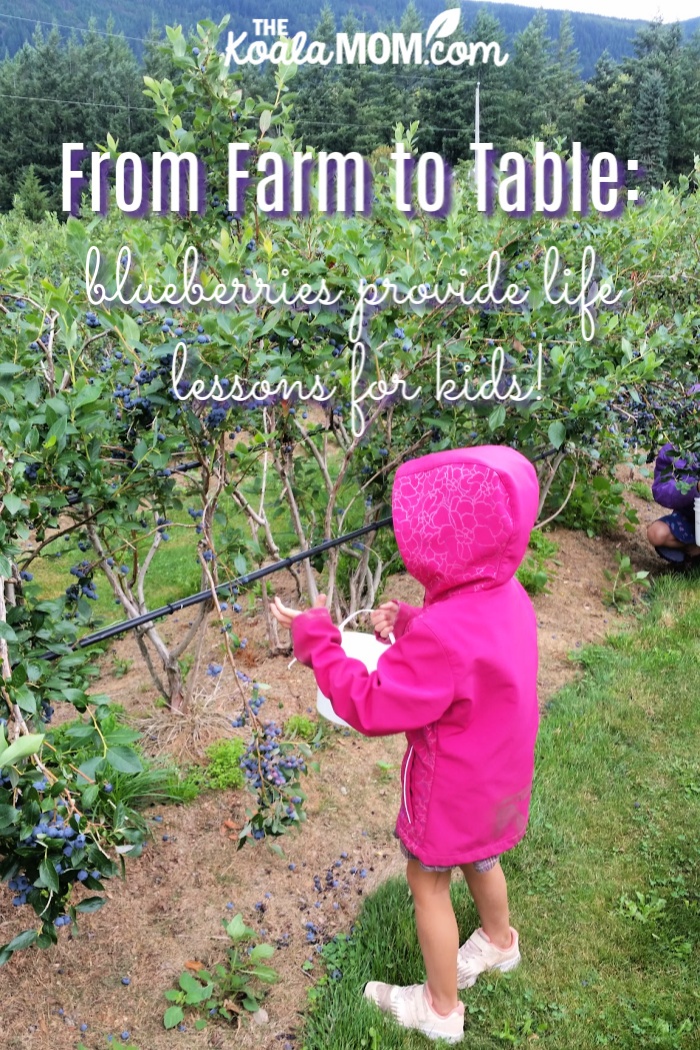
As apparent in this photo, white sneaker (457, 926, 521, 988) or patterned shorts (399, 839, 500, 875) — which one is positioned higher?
patterned shorts (399, 839, 500, 875)

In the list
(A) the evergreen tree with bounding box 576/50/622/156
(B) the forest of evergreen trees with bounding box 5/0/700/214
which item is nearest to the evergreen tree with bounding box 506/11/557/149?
(B) the forest of evergreen trees with bounding box 5/0/700/214

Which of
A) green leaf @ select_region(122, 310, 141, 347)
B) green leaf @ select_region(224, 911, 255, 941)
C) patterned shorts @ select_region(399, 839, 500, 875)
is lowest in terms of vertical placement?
green leaf @ select_region(224, 911, 255, 941)

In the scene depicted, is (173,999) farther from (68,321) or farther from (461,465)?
(68,321)

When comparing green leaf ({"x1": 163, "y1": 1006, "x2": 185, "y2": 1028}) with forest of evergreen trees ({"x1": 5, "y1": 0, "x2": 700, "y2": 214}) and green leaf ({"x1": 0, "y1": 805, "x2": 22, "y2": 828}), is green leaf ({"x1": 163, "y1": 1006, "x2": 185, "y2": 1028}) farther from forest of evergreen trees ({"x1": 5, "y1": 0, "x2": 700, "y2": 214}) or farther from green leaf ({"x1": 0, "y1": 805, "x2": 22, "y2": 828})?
forest of evergreen trees ({"x1": 5, "y1": 0, "x2": 700, "y2": 214})

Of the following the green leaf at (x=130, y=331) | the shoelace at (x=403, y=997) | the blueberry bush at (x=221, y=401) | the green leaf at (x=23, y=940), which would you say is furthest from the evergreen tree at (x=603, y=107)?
the green leaf at (x=23, y=940)

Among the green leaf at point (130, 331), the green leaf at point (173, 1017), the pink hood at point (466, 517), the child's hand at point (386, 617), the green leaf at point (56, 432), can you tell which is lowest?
the green leaf at point (173, 1017)

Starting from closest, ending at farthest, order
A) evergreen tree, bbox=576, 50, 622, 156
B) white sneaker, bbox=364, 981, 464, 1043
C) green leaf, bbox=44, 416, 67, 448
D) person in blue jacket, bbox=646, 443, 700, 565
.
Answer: green leaf, bbox=44, 416, 67, 448 < white sneaker, bbox=364, 981, 464, 1043 < person in blue jacket, bbox=646, 443, 700, 565 < evergreen tree, bbox=576, 50, 622, 156

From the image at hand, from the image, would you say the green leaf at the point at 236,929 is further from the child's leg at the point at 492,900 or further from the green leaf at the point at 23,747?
the green leaf at the point at 23,747

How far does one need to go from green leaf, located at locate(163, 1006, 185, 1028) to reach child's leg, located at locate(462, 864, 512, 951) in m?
0.69

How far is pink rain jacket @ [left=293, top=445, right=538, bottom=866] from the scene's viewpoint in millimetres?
1532

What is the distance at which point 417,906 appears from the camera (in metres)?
1.76

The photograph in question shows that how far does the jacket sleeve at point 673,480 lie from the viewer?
3820 millimetres

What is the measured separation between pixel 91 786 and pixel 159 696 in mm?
1694

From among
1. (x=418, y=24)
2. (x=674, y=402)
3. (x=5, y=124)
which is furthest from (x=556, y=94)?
(x=674, y=402)
